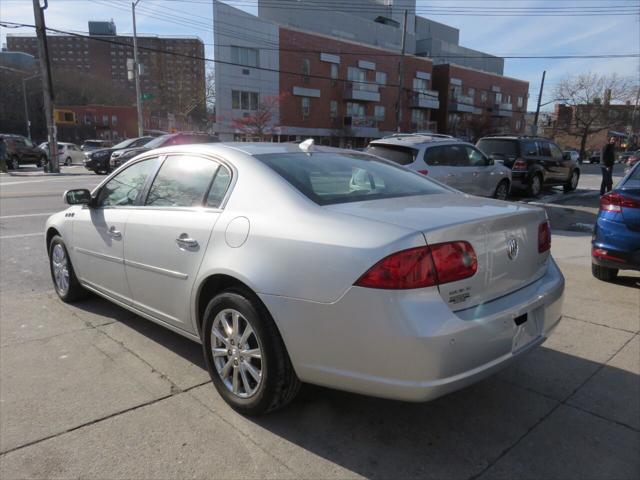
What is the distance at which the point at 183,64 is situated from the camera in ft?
200

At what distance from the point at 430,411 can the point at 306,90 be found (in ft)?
157

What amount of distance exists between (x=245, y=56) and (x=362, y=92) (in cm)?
1383

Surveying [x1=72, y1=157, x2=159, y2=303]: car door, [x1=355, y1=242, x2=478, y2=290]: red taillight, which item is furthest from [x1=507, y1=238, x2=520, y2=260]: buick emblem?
[x1=72, y1=157, x2=159, y2=303]: car door

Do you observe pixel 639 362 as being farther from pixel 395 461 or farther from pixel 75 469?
pixel 75 469

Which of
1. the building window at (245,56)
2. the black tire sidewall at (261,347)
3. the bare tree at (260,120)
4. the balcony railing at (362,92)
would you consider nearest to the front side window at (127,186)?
the black tire sidewall at (261,347)

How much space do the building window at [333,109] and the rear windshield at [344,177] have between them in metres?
49.0

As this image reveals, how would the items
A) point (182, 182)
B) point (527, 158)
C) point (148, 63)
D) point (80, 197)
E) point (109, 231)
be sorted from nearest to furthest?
point (182, 182), point (109, 231), point (80, 197), point (527, 158), point (148, 63)

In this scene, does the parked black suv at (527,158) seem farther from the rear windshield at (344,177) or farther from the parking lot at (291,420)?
the rear windshield at (344,177)

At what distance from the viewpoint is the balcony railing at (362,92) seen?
169ft

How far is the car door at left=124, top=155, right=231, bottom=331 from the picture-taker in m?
3.13

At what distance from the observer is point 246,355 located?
111 inches

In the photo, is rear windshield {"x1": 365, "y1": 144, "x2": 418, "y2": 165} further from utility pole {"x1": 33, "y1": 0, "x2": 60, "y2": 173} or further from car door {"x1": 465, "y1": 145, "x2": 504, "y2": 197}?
utility pole {"x1": 33, "y1": 0, "x2": 60, "y2": 173}

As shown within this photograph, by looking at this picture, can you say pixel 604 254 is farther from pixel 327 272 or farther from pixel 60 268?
pixel 60 268

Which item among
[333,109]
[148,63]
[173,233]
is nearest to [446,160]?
[173,233]
